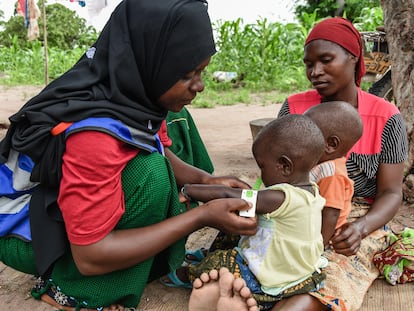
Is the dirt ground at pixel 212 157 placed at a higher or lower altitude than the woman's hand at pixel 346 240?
lower

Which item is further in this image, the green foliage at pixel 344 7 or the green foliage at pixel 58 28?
the green foliage at pixel 58 28

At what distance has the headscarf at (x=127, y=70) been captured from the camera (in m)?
1.67

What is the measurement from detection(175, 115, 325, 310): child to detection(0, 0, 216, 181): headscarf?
420mm

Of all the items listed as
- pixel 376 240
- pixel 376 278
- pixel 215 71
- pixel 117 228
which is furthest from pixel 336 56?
pixel 215 71

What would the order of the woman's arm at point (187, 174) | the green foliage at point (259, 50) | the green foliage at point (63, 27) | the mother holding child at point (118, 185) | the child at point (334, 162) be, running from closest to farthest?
the mother holding child at point (118, 185) < the child at point (334, 162) < the woman's arm at point (187, 174) < the green foliage at point (259, 50) < the green foliage at point (63, 27)

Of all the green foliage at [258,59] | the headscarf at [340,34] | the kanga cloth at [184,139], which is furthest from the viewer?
the green foliage at [258,59]

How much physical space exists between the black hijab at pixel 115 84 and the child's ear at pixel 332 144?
1.96 feet

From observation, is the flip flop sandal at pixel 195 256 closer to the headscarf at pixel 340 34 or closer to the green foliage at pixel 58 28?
the headscarf at pixel 340 34

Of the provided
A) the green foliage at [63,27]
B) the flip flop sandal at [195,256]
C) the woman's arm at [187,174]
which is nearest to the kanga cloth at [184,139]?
the woman's arm at [187,174]

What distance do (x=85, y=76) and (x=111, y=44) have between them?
16 cm

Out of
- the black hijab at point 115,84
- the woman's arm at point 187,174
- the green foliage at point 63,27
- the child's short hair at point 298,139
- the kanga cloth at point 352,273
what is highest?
the black hijab at point 115,84

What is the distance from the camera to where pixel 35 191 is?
5.95ft

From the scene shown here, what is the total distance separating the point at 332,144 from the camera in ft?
6.33

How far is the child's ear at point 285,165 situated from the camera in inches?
68.4
